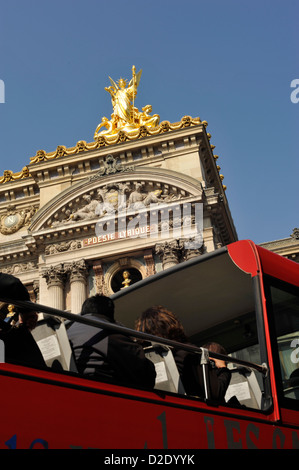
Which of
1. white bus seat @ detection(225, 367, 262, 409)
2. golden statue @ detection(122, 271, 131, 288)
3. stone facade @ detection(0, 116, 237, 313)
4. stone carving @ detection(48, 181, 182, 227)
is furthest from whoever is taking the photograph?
stone carving @ detection(48, 181, 182, 227)

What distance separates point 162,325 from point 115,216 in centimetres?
2107

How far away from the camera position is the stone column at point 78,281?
2497 centimetres

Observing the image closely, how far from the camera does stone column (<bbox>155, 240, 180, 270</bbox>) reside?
24.5 meters

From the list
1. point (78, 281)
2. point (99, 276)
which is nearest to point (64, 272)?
point (78, 281)

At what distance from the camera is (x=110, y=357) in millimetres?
4273

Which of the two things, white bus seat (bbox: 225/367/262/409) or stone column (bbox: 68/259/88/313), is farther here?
stone column (bbox: 68/259/88/313)

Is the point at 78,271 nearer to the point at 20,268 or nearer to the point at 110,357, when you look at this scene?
the point at 20,268

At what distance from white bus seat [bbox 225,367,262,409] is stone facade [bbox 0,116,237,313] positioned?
1901cm

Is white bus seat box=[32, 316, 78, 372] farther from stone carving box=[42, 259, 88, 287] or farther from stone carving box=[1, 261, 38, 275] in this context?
stone carving box=[1, 261, 38, 275]

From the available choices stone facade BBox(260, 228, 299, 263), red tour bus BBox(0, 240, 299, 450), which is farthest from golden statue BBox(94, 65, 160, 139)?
red tour bus BBox(0, 240, 299, 450)

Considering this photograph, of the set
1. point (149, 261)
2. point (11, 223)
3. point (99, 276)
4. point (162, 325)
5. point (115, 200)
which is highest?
point (11, 223)

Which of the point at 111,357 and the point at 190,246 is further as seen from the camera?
the point at 190,246

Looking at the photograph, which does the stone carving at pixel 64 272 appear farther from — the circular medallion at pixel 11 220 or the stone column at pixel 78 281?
the circular medallion at pixel 11 220
